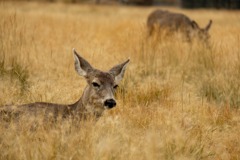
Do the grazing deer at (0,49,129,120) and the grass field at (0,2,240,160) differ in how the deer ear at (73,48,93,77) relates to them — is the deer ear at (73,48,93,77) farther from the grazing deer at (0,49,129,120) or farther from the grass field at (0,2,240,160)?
the grass field at (0,2,240,160)

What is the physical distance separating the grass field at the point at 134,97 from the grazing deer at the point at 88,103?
0.63 feet

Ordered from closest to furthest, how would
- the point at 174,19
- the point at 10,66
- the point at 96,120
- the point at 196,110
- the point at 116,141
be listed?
1. the point at 116,141
2. the point at 96,120
3. the point at 196,110
4. the point at 10,66
5. the point at 174,19

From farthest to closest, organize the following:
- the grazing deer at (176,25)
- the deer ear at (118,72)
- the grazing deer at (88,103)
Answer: the grazing deer at (176,25) < the deer ear at (118,72) < the grazing deer at (88,103)

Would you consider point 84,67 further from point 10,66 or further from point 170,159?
point 10,66

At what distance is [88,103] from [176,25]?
30.8 ft

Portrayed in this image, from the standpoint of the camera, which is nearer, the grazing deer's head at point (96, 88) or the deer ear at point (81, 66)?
the grazing deer's head at point (96, 88)

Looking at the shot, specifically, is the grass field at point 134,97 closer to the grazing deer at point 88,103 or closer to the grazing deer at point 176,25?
the grazing deer at point 88,103

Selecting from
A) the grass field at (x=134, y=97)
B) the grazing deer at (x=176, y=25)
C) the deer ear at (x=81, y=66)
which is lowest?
the grass field at (x=134, y=97)

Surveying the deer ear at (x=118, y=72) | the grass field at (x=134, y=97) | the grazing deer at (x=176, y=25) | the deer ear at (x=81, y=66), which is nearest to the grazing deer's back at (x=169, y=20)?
the grazing deer at (x=176, y=25)

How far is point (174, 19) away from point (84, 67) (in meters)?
9.38

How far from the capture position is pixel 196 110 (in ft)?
24.1

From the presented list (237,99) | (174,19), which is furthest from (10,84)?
(174,19)

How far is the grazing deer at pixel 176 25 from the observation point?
1410 centimetres

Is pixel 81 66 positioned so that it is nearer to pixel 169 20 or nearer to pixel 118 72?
pixel 118 72
